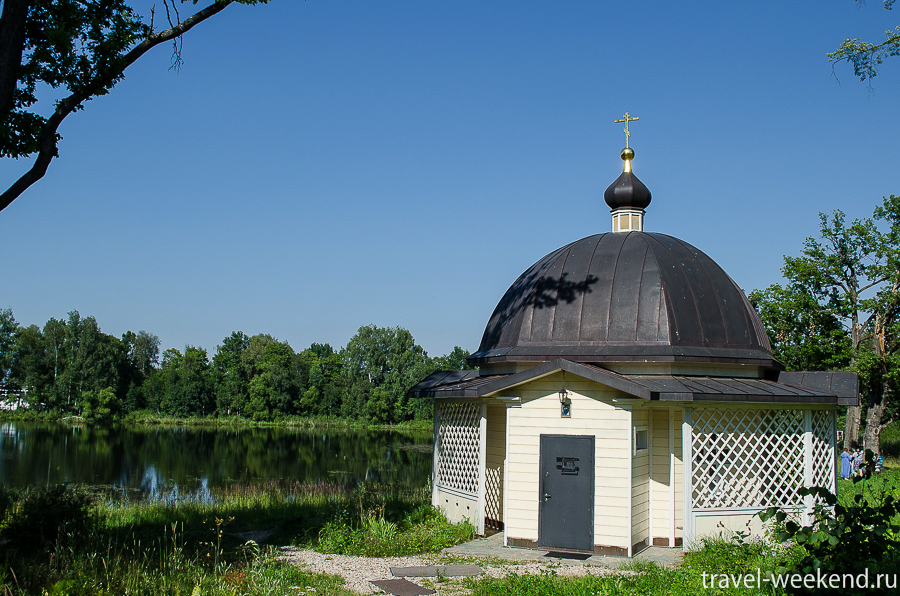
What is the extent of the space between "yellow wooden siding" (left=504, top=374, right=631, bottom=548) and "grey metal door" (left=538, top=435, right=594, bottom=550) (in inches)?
3.7

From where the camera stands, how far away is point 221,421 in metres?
57.8

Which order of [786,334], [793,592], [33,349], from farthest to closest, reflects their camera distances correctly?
1. [33,349]
2. [786,334]
3. [793,592]

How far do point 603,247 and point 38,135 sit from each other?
28.8ft

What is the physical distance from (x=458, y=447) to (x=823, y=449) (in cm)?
579

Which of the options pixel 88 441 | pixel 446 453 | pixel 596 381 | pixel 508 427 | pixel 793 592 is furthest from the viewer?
pixel 88 441

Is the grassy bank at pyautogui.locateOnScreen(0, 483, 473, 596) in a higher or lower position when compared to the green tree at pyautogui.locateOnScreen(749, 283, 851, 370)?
lower

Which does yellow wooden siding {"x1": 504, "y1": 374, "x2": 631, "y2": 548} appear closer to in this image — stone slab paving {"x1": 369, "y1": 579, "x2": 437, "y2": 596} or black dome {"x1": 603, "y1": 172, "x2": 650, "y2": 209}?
stone slab paving {"x1": 369, "y1": 579, "x2": 437, "y2": 596}

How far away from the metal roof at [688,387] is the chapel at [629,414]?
0.08 feet

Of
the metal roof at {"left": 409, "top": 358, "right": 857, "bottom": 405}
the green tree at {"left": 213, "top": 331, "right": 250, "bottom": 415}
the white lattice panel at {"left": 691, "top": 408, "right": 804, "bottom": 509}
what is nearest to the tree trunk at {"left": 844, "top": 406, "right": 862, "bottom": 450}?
the metal roof at {"left": 409, "top": 358, "right": 857, "bottom": 405}

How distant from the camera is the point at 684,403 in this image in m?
A: 9.91

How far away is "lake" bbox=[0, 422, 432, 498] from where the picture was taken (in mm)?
23375

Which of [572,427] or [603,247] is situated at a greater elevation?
[603,247]

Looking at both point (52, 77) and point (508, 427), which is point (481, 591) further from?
point (52, 77)

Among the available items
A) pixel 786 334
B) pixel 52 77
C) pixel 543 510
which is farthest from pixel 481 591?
pixel 786 334
